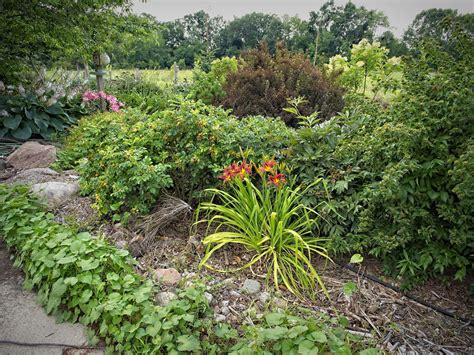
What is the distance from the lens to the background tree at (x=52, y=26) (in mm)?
4145

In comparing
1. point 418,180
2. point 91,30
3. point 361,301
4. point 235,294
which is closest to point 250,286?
point 235,294

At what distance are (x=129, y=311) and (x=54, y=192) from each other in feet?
4.89

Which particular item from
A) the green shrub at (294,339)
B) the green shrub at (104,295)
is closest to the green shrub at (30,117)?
the green shrub at (104,295)

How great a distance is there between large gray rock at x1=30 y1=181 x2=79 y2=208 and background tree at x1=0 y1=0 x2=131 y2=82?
2.51 metres

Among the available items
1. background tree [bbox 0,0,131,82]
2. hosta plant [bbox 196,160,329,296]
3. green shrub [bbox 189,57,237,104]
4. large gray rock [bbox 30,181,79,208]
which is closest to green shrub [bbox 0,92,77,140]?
background tree [bbox 0,0,131,82]

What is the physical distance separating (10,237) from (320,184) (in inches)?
75.9

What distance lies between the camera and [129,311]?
144 centimetres

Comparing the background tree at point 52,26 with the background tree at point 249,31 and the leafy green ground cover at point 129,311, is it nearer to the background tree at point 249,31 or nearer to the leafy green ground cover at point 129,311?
the leafy green ground cover at point 129,311

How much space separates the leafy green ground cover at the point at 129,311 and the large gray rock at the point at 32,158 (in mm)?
1514

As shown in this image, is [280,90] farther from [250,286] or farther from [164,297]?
[164,297]

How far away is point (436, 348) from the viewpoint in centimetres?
149

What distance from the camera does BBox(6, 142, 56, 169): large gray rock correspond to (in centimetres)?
329

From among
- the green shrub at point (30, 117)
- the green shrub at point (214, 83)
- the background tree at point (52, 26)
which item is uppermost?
the background tree at point (52, 26)

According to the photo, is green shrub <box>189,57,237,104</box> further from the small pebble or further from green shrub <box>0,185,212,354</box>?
the small pebble
